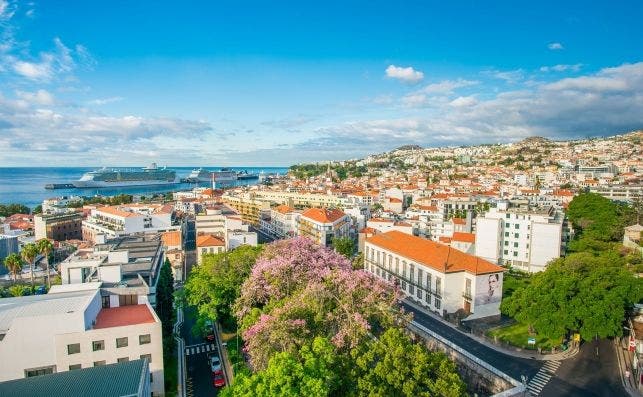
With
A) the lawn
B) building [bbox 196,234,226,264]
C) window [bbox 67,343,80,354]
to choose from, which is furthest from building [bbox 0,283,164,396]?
building [bbox 196,234,226,264]

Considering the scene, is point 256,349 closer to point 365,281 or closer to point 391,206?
point 365,281

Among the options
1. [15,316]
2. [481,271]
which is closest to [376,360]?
[15,316]

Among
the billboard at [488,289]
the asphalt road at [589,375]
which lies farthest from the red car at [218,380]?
the billboard at [488,289]

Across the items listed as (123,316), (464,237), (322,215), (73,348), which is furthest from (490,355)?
(322,215)

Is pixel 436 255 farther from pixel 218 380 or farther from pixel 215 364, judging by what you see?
pixel 218 380

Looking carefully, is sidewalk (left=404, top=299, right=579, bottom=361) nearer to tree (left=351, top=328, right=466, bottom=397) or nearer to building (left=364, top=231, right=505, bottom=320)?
building (left=364, top=231, right=505, bottom=320)
